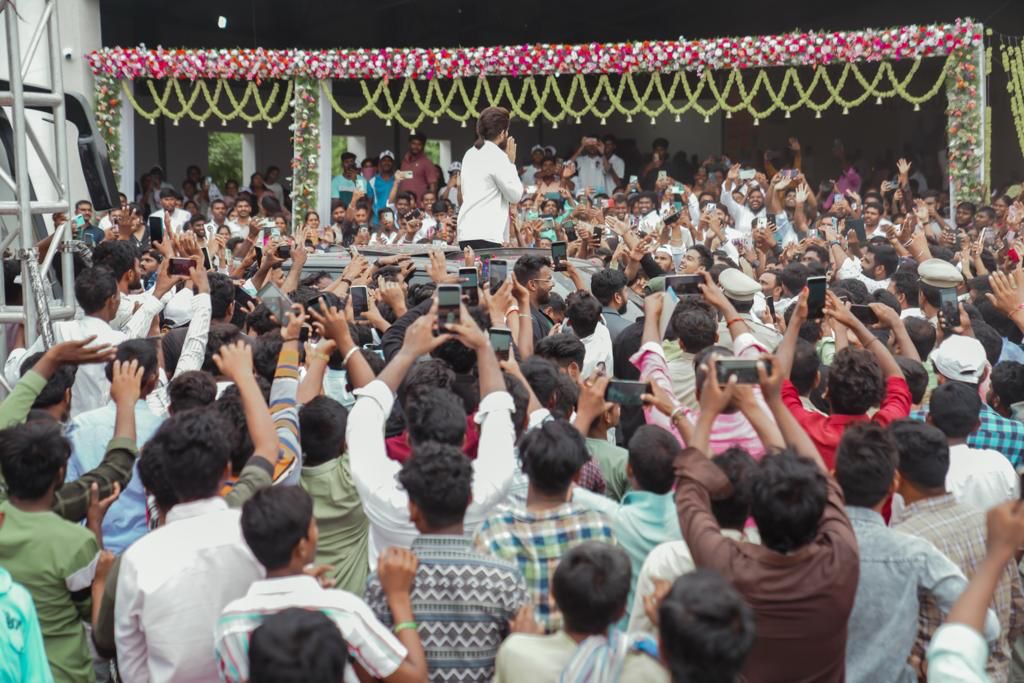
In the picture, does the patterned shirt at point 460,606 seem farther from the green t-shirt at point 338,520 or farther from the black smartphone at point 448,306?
the black smartphone at point 448,306

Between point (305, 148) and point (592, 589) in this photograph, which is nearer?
point (592, 589)

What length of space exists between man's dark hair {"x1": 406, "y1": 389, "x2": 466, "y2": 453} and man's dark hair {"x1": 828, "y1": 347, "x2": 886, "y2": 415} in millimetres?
1508

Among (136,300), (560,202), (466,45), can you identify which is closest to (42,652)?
(136,300)

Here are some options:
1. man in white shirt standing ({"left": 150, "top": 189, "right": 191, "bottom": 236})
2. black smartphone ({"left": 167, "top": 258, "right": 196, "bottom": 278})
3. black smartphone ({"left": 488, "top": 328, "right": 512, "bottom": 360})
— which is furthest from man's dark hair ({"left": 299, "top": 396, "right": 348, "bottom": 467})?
man in white shirt standing ({"left": 150, "top": 189, "right": 191, "bottom": 236})

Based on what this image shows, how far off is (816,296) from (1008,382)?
150 cm

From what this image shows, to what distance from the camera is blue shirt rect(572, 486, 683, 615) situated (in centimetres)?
362

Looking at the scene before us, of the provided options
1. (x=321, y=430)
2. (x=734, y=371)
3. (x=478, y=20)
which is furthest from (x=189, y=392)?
(x=478, y=20)

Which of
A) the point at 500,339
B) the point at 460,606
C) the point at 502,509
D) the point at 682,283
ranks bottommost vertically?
the point at 460,606

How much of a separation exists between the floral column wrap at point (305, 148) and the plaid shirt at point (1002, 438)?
1238cm

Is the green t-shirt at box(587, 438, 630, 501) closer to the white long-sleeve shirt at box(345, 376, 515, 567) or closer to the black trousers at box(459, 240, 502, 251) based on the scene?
the white long-sleeve shirt at box(345, 376, 515, 567)

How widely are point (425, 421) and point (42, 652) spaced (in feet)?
4.35

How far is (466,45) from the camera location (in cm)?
2094

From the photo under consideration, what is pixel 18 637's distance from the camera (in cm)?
314

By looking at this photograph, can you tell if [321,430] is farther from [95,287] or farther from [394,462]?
[95,287]
